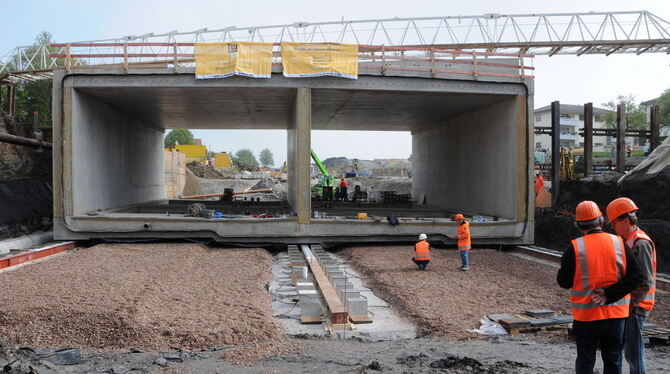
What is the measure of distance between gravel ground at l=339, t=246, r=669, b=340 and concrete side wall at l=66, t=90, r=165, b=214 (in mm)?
7867

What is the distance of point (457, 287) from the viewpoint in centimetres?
920

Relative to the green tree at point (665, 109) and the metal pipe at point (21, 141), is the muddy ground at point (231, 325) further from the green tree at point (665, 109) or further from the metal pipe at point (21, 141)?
the green tree at point (665, 109)

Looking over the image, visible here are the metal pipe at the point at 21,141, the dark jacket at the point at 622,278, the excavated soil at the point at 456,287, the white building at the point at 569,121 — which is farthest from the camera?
the white building at the point at 569,121

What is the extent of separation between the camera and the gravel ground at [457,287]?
720cm

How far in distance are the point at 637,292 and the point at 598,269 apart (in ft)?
2.26

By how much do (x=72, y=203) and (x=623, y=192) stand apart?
17.2 metres

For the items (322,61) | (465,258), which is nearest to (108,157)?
(322,61)

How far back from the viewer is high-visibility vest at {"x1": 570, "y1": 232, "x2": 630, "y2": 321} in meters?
3.64

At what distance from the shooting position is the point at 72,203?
13.5m

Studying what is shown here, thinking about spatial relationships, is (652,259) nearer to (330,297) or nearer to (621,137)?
(330,297)

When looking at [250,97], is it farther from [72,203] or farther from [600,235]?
[600,235]

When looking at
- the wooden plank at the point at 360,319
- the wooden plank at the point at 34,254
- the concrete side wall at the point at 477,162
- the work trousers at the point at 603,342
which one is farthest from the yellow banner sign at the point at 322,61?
the work trousers at the point at 603,342

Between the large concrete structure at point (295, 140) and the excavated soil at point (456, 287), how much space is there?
4.96ft

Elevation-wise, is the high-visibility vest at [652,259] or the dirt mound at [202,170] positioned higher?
the dirt mound at [202,170]
